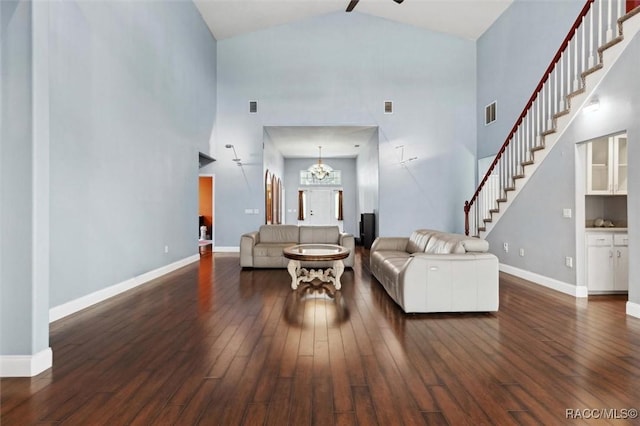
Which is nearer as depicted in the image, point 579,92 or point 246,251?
point 579,92

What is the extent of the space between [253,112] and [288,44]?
78.4 inches

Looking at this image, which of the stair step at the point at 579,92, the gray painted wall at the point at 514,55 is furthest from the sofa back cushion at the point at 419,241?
the gray painted wall at the point at 514,55

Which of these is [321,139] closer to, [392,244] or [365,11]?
[365,11]

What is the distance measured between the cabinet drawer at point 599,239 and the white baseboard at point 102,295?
20.2ft

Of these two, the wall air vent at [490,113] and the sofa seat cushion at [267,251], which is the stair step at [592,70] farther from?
the sofa seat cushion at [267,251]

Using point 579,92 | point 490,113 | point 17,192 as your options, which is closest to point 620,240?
point 579,92

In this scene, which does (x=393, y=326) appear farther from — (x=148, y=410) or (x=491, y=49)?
(x=491, y=49)

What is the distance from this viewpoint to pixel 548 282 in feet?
16.3

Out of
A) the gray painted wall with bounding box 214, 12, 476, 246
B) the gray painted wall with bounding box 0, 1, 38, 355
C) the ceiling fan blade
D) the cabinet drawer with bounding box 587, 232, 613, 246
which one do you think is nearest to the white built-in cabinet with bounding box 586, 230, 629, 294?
the cabinet drawer with bounding box 587, 232, 613, 246

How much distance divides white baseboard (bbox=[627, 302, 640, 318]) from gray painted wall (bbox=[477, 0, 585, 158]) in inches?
186

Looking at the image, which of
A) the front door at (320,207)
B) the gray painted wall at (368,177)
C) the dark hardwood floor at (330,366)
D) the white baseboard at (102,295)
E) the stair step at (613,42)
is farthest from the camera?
the front door at (320,207)

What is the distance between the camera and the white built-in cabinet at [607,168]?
15.1 feet

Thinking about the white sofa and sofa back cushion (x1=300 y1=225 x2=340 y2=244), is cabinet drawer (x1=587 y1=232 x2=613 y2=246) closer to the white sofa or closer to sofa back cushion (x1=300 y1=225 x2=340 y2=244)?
the white sofa

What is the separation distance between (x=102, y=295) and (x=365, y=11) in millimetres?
8694
